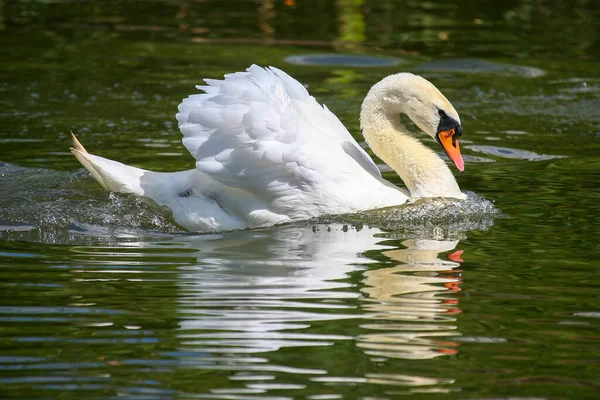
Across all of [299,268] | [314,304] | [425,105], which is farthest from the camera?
[425,105]

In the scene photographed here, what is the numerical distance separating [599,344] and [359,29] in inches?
451

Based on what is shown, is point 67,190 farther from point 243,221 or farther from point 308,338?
point 308,338

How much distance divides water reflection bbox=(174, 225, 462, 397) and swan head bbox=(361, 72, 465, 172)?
1.01m

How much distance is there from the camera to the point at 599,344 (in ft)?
14.7

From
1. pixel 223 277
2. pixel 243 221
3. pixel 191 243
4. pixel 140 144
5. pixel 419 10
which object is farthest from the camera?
pixel 419 10

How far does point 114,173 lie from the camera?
23.3 ft

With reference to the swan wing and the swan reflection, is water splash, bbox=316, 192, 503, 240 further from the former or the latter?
the swan reflection

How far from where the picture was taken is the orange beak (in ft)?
23.8

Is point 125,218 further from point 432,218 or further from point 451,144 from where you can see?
point 451,144

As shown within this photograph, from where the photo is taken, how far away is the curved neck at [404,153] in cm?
712

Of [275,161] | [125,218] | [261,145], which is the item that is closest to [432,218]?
[275,161]

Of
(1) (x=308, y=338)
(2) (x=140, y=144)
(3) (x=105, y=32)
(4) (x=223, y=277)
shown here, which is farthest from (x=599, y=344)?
(3) (x=105, y=32)

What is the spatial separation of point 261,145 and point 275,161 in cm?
13

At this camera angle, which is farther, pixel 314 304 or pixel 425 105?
pixel 425 105
